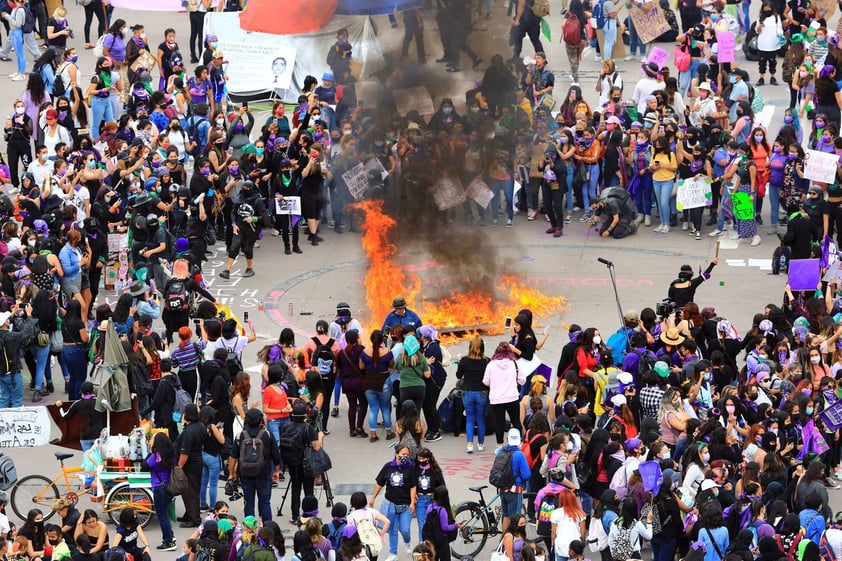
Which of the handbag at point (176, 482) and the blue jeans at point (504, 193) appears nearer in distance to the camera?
the handbag at point (176, 482)

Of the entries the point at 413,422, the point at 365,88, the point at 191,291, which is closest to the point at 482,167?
the point at 365,88

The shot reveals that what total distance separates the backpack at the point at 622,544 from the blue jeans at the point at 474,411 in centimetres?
383

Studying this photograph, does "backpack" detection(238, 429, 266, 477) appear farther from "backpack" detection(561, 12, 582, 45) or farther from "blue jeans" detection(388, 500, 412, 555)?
"backpack" detection(561, 12, 582, 45)

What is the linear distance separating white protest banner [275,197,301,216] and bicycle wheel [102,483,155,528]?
867 cm

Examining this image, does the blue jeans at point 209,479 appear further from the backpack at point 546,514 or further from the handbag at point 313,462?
the backpack at point 546,514

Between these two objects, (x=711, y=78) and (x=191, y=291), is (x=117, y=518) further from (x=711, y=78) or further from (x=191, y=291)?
(x=711, y=78)

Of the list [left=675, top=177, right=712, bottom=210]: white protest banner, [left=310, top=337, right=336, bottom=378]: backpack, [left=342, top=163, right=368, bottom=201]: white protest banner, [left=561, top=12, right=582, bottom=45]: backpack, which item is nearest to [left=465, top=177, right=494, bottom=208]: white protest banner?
[left=342, top=163, right=368, bottom=201]: white protest banner

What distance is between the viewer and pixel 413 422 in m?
18.9

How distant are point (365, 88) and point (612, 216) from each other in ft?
13.6

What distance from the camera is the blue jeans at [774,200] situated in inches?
1093

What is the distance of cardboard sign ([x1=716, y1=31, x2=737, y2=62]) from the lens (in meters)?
31.7

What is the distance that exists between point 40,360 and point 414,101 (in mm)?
7191

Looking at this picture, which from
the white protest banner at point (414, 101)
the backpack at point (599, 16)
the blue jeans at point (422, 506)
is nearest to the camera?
the blue jeans at point (422, 506)

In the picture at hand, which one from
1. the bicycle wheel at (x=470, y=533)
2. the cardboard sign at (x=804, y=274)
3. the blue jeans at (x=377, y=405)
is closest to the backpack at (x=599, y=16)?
the cardboard sign at (x=804, y=274)
